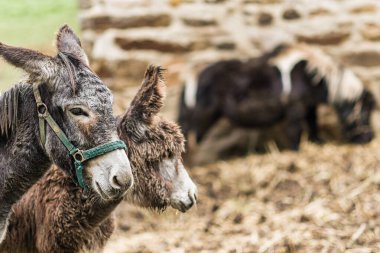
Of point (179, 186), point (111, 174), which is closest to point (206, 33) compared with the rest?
point (179, 186)

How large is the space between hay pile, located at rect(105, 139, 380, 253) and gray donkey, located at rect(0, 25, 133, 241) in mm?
1836

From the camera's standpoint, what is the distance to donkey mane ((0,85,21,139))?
3.31 m

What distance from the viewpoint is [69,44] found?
3555 mm

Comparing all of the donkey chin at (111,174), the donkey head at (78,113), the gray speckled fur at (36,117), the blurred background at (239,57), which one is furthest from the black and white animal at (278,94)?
the donkey chin at (111,174)

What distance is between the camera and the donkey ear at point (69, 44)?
136 inches

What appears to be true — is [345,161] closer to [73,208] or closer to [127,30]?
[127,30]

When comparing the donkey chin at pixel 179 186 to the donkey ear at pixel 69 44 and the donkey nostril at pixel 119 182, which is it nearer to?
the donkey nostril at pixel 119 182

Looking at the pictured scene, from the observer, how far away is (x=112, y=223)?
12.5ft

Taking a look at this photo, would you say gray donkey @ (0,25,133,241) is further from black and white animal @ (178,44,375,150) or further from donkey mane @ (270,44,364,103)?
donkey mane @ (270,44,364,103)

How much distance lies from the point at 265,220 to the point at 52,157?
260 cm

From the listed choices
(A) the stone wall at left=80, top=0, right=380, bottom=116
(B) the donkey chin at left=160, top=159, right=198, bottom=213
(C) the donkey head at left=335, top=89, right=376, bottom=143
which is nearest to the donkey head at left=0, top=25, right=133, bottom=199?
(B) the donkey chin at left=160, top=159, right=198, bottom=213

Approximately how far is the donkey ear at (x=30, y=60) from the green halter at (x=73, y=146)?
101 mm

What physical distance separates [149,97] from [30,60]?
836 mm

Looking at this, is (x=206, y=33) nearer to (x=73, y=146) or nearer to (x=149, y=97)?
(x=149, y=97)
